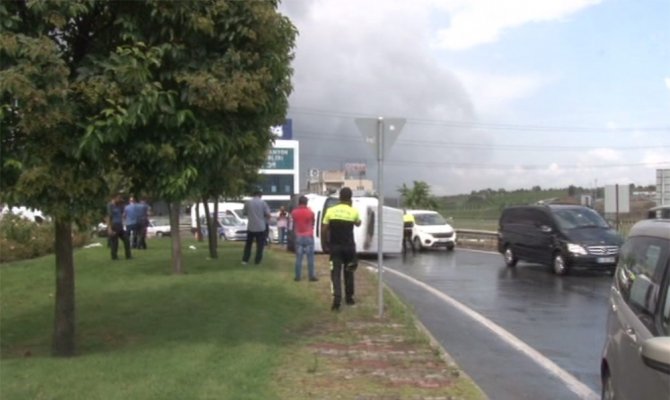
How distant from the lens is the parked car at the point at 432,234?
32844 mm

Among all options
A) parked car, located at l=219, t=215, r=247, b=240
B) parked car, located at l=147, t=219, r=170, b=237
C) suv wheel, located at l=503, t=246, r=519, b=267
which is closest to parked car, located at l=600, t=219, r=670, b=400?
suv wheel, located at l=503, t=246, r=519, b=267

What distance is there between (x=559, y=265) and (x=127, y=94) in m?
15.1

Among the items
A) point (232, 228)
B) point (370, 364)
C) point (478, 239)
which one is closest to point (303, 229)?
point (370, 364)

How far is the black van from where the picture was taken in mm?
20062

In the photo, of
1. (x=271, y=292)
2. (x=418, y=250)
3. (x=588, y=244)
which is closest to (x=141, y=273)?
(x=271, y=292)

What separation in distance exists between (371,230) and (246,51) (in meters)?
18.8

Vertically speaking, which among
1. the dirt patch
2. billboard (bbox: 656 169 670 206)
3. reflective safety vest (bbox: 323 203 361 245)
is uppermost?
billboard (bbox: 656 169 670 206)

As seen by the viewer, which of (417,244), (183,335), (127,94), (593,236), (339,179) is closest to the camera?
(127,94)

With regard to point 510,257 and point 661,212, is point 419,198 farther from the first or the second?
point 661,212

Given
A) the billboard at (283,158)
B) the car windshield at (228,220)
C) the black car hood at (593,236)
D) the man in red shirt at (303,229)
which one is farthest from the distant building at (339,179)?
the man in red shirt at (303,229)

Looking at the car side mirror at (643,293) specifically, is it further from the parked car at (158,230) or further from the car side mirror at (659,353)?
the parked car at (158,230)

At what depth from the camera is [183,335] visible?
9.87 metres

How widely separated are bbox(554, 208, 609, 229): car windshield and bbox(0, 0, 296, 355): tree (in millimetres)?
14043

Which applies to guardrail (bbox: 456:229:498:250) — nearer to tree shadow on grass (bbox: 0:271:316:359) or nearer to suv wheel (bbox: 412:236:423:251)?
suv wheel (bbox: 412:236:423:251)
